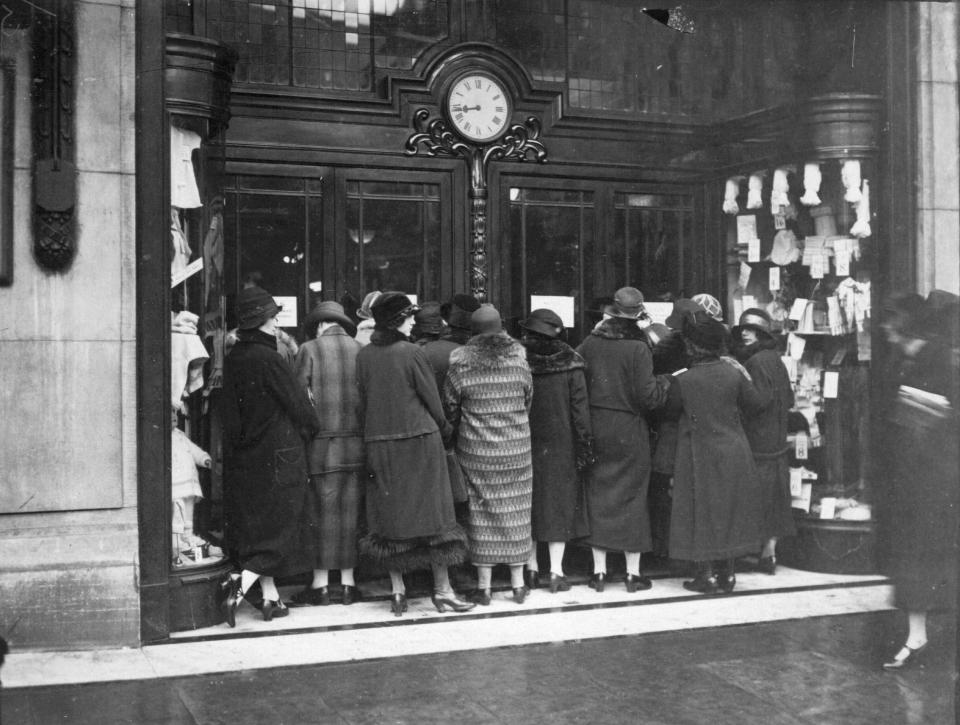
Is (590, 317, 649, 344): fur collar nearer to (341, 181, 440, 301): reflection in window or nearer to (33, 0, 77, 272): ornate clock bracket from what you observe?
(341, 181, 440, 301): reflection in window

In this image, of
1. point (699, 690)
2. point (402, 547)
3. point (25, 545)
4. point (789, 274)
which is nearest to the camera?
point (699, 690)

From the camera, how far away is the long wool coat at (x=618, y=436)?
7797mm

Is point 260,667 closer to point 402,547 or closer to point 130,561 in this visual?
point 130,561

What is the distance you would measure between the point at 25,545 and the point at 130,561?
57 centimetres

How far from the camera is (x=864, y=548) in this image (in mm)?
8258

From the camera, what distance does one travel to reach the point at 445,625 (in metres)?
6.87

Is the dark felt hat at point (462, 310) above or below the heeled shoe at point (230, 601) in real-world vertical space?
above

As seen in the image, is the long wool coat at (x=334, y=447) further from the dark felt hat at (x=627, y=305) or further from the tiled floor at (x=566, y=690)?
the dark felt hat at (x=627, y=305)

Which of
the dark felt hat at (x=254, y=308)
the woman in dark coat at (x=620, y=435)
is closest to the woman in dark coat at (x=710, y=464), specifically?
the woman in dark coat at (x=620, y=435)

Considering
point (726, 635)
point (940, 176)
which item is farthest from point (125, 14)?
point (940, 176)

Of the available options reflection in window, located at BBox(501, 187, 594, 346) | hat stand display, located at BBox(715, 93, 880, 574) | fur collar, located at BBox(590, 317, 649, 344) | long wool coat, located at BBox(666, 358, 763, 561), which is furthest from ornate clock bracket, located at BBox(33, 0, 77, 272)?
hat stand display, located at BBox(715, 93, 880, 574)

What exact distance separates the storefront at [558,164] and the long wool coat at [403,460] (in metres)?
1.02

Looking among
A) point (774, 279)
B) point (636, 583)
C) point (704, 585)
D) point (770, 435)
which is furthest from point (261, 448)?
point (774, 279)

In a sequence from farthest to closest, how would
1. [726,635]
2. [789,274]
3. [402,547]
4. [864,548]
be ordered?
[789,274]
[864,548]
[402,547]
[726,635]
